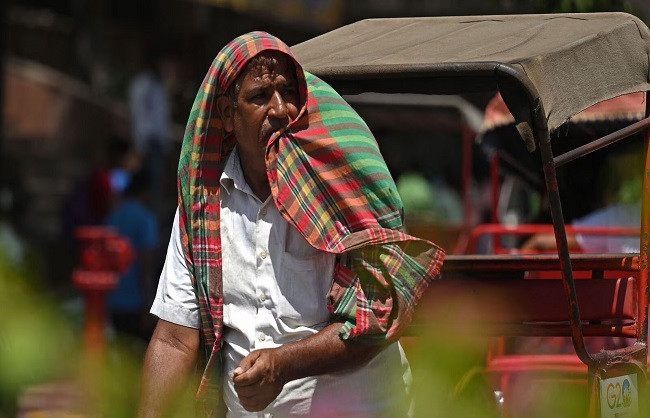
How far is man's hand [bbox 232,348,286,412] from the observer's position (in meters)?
2.87

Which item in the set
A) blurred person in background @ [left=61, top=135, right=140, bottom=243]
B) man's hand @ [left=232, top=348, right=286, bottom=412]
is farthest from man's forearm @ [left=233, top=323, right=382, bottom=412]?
blurred person in background @ [left=61, top=135, right=140, bottom=243]

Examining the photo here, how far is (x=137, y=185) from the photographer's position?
30.6ft

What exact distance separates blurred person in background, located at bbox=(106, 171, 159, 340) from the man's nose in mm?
5985

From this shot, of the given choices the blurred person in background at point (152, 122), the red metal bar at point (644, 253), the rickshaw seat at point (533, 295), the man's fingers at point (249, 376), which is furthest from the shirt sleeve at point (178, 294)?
the blurred person in background at point (152, 122)

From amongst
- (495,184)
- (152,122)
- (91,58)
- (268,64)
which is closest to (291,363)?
(268,64)

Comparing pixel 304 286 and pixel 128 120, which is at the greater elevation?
pixel 304 286

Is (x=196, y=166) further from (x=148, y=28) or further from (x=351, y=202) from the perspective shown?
(x=148, y=28)

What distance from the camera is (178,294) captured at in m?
3.23

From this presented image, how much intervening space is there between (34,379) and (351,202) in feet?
4.74

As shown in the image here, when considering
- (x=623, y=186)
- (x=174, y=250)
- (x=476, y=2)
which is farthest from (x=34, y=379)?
(x=476, y=2)

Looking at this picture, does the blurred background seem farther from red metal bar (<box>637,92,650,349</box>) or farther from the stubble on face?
the stubble on face

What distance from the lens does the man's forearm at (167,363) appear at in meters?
3.22

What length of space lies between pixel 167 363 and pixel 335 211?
61 cm

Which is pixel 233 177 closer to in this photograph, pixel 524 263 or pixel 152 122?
pixel 524 263
